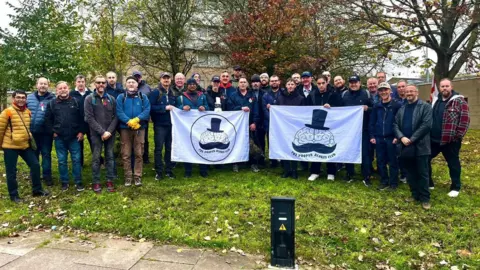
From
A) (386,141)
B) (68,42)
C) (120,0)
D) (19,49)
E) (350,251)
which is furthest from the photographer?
(120,0)

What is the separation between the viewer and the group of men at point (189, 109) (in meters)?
6.14

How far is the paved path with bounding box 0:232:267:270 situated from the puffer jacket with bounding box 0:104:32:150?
1866 mm

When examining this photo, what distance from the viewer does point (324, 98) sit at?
745 centimetres

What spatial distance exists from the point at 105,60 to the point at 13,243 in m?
16.2

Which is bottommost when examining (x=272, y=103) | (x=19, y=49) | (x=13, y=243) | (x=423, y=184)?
(x=13, y=243)

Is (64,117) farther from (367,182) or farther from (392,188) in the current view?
(392,188)

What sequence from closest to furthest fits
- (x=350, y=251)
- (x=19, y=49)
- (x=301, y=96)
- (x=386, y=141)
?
1. (x=350, y=251)
2. (x=386, y=141)
3. (x=301, y=96)
4. (x=19, y=49)

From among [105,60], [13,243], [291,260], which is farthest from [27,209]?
[105,60]

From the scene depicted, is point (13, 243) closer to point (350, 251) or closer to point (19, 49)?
point (350, 251)

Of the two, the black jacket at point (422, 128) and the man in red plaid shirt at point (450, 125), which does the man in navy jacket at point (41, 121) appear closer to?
the black jacket at point (422, 128)

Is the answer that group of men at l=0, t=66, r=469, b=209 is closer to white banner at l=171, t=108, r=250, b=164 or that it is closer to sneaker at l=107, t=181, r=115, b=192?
sneaker at l=107, t=181, r=115, b=192

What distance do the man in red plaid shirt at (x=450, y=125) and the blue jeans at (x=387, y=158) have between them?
734mm

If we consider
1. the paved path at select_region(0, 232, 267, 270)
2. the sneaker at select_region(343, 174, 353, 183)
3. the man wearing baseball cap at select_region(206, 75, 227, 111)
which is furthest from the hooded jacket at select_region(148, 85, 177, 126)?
the sneaker at select_region(343, 174, 353, 183)

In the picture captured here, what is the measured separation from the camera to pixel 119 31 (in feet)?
69.5
